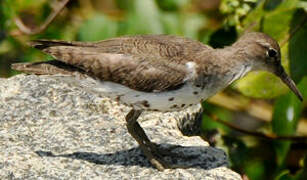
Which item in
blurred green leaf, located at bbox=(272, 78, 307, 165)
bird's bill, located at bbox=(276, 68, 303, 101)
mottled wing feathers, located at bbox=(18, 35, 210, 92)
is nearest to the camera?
mottled wing feathers, located at bbox=(18, 35, 210, 92)

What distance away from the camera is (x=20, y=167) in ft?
22.1

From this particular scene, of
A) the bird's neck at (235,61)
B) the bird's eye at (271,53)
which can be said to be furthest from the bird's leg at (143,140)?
the bird's eye at (271,53)

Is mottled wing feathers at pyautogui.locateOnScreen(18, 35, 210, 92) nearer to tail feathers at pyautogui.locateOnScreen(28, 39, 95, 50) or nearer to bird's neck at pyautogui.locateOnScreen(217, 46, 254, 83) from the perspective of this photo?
tail feathers at pyautogui.locateOnScreen(28, 39, 95, 50)

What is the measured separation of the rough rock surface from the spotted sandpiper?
0.75 ft

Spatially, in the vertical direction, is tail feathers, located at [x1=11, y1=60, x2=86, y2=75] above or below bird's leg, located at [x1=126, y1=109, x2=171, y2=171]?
above

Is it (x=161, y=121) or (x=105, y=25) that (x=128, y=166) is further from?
(x=105, y=25)

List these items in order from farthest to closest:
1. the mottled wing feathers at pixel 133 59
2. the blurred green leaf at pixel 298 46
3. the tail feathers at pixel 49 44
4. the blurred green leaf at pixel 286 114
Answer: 1. the blurred green leaf at pixel 286 114
2. the blurred green leaf at pixel 298 46
3. the tail feathers at pixel 49 44
4. the mottled wing feathers at pixel 133 59

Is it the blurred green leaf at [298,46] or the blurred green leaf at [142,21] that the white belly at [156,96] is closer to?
the blurred green leaf at [298,46]

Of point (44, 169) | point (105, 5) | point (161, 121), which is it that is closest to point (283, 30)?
point (161, 121)

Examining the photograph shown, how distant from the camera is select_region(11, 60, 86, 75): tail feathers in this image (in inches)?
277

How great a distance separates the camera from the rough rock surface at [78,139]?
6.80 m

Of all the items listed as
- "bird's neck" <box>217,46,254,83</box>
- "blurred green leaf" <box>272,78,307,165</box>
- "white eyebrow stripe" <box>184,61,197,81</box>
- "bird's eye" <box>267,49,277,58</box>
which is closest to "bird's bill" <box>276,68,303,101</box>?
"bird's eye" <box>267,49,277,58</box>

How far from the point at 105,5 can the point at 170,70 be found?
4713 mm

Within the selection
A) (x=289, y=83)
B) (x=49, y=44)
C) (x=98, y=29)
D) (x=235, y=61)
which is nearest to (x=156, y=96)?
(x=235, y=61)
